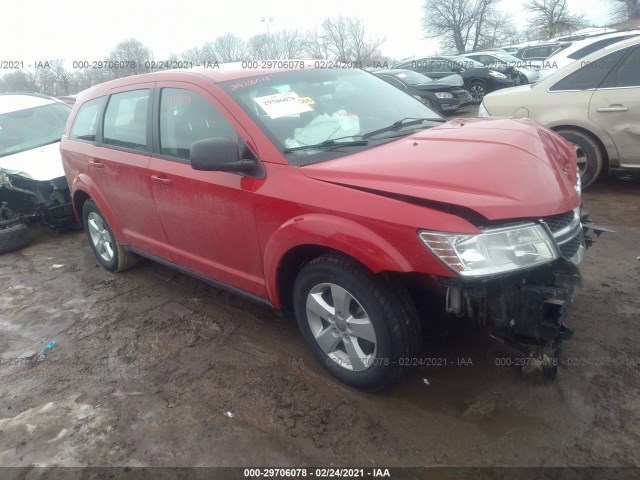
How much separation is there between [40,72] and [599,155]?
90.9ft

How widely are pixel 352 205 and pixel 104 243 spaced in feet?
10.8

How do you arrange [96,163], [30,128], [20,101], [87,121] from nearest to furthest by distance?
[96,163] → [87,121] → [30,128] → [20,101]

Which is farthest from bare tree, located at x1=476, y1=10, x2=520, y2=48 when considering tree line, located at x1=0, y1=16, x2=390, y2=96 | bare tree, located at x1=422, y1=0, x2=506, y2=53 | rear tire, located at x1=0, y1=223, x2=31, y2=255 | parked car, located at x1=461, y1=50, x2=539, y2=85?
rear tire, located at x1=0, y1=223, x2=31, y2=255

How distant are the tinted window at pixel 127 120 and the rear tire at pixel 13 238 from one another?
99.2 inches

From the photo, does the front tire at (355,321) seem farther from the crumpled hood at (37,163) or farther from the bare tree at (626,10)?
the bare tree at (626,10)

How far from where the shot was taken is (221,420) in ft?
8.75

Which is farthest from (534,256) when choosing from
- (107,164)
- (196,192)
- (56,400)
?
(107,164)

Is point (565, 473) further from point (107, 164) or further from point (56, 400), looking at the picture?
point (107, 164)

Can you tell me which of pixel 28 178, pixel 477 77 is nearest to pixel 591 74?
pixel 28 178

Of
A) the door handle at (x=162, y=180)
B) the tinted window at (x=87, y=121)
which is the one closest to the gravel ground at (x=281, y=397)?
the door handle at (x=162, y=180)

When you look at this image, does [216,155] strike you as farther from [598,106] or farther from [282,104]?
[598,106]

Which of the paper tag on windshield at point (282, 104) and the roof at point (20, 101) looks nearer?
the paper tag on windshield at point (282, 104)

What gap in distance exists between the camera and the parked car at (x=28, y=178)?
18.9 feet

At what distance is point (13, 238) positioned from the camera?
578cm
